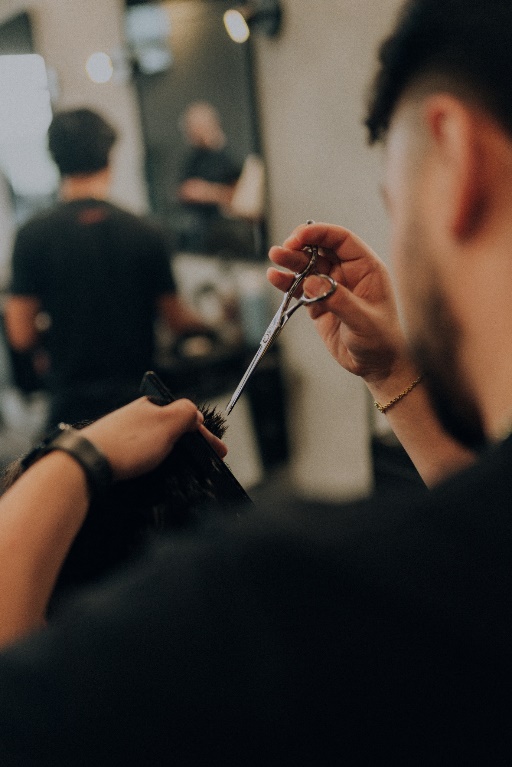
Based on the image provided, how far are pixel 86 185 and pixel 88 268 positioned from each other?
27 centimetres

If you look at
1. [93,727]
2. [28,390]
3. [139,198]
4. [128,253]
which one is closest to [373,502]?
[93,727]

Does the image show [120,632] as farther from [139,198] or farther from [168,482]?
[139,198]

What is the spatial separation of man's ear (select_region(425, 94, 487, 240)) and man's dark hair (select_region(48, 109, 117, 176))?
1.79 metres

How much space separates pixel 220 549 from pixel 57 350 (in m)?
1.93

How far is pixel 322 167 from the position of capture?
8.05 feet

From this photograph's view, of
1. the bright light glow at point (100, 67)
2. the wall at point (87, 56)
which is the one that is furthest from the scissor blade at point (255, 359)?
the bright light glow at point (100, 67)

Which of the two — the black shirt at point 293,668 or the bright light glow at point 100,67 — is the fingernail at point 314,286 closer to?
the black shirt at point 293,668

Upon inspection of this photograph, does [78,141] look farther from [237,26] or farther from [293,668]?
[293,668]

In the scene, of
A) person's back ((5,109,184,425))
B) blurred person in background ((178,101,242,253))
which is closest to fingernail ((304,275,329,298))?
person's back ((5,109,184,425))

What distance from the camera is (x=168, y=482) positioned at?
0.61m

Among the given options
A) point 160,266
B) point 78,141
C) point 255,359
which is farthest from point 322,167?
point 255,359

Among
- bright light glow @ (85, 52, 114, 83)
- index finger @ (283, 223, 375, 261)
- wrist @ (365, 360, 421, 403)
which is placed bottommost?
wrist @ (365, 360, 421, 403)

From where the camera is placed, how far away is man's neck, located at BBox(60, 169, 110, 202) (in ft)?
7.02

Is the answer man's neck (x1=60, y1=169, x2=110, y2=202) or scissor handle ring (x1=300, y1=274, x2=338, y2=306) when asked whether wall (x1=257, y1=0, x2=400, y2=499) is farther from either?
scissor handle ring (x1=300, y1=274, x2=338, y2=306)
